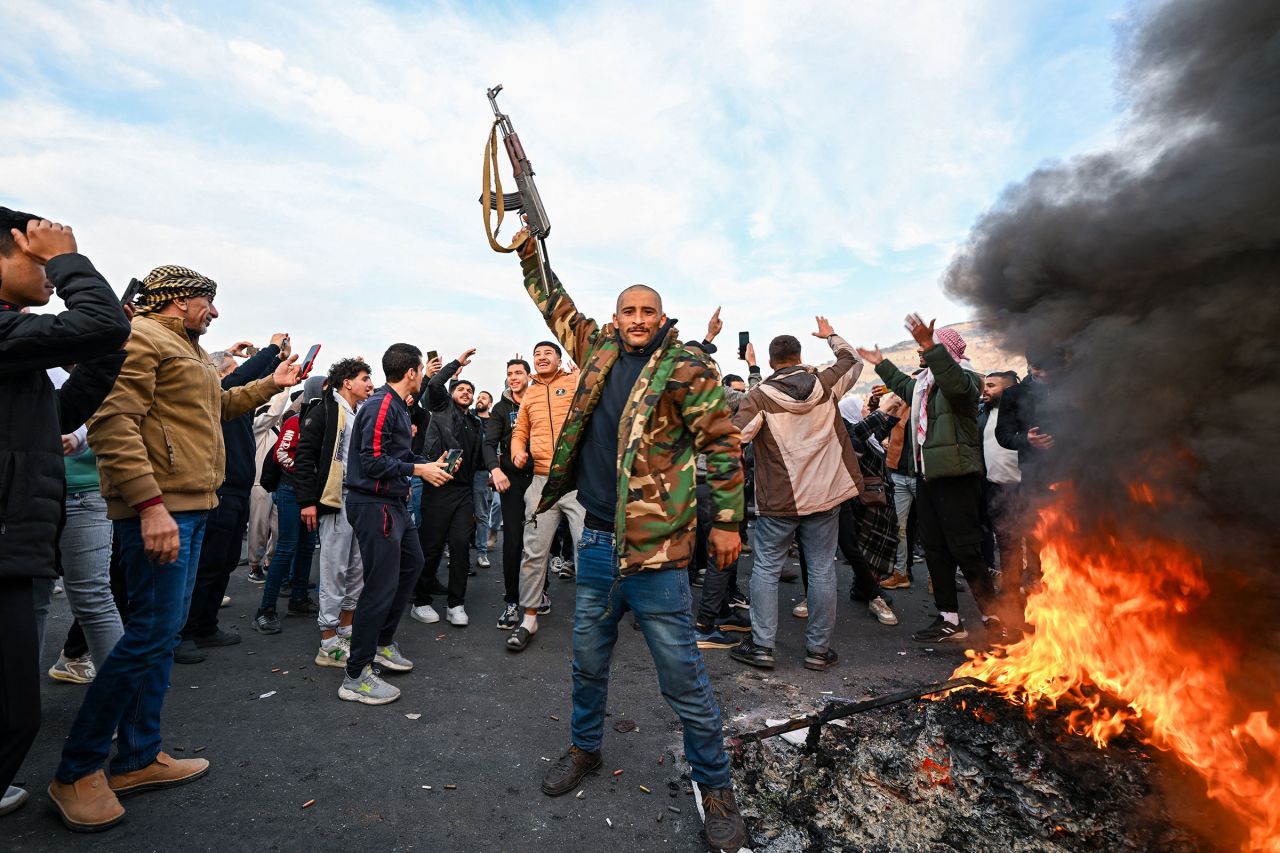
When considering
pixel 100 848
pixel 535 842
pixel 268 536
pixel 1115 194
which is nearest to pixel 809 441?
pixel 1115 194

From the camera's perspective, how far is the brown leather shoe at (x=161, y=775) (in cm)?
299

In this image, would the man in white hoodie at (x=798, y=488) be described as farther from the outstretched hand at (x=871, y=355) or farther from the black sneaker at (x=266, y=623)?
the black sneaker at (x=266, y=623)

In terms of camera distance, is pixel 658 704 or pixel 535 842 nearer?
pixel 535 842

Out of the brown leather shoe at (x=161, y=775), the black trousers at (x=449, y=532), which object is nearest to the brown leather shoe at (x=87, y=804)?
the brown leather shoe at (x=161, y=775)

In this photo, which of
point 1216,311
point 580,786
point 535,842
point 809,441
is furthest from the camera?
point 809,441

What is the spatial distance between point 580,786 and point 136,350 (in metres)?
3.08

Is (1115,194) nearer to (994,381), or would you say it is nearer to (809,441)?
(809,441)

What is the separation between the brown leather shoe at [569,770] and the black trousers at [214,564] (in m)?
3.70

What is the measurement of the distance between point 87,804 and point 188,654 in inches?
95.2

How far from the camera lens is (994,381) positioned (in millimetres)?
6457

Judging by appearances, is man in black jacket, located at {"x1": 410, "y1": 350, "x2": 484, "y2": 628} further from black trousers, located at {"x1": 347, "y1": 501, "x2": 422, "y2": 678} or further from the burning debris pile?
the burning debris pile

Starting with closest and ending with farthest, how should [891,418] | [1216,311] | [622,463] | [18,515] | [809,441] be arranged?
[18,515], [1216,311], [622,463], [809,441], [891,418]

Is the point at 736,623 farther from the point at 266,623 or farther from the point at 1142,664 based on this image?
the point at 266,623

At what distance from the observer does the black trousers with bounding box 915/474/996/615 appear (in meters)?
5.37
